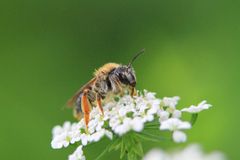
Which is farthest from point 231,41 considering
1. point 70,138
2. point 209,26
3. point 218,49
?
point 70,138

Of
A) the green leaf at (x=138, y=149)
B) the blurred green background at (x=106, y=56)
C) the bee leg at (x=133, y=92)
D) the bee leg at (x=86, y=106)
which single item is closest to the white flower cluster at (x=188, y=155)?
the green leaf at (x=138, y=149)

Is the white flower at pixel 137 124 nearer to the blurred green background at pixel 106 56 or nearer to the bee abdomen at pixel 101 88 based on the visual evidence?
the bee abdomen at pixel 101 88

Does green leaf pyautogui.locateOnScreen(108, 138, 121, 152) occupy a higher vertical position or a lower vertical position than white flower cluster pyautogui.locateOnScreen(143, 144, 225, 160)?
higher

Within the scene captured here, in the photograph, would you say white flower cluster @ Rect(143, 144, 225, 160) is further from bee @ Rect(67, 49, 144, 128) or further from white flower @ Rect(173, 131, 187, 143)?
bee @ Rect(67, 49, 144, 128)

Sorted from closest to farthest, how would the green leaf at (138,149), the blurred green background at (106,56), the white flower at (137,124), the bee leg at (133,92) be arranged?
the white flower at (137,124) → the green leaf at (138,149) → the bee leg at (133,92) → the blurred green background at (106,56)

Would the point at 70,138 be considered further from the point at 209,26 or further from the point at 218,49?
the point at 209,26

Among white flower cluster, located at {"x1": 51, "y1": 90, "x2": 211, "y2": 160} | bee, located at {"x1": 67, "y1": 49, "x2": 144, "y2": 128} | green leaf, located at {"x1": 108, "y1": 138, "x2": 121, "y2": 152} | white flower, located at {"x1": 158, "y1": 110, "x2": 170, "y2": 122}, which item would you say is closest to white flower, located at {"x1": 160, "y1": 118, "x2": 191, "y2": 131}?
white flower cluster, located at {"x1": 51, "y1": 90, "x2": 211, "y2": 160}

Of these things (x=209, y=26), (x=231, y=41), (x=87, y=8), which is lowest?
(x=231, y=41)
